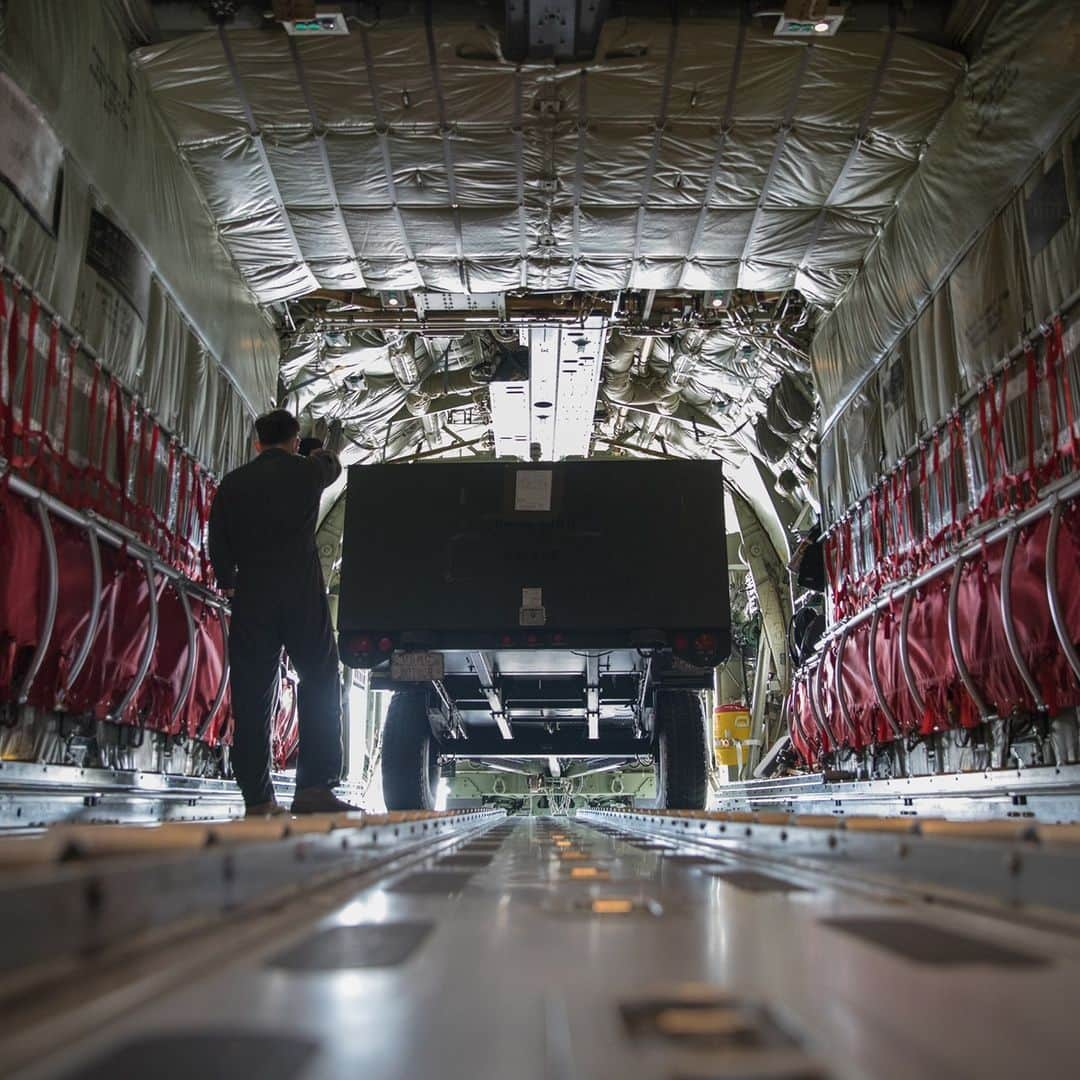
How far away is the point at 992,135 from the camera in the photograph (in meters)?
5.03

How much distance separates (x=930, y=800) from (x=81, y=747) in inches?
181

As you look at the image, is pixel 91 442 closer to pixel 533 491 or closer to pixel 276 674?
pixel 276 674

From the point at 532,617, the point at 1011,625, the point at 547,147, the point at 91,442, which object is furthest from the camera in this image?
the point at 532,617

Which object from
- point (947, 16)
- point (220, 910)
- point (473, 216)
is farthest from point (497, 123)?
point (220, 910)

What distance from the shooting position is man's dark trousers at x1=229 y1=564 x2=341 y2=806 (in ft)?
13.2

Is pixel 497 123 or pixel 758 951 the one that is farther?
pixel 497 123

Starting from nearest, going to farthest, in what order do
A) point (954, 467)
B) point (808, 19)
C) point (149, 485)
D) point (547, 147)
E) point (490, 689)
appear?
point (808, 19), point (149, 485), point (954, 467), point (547, 147), point (490, 689)

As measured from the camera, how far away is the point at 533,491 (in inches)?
256

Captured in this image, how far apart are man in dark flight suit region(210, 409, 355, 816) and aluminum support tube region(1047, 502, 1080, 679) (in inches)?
121

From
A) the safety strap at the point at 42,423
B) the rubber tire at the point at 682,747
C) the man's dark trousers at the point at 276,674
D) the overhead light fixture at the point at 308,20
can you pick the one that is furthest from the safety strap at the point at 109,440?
the rubber tire at the point at 682,747

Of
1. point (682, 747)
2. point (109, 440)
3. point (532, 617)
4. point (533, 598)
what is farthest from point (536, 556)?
point (109, 440)

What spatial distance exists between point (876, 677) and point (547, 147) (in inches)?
158

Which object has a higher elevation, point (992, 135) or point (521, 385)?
point (521, 385)

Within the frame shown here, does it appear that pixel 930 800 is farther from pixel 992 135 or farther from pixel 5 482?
pixel 5 482
